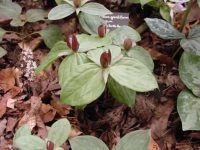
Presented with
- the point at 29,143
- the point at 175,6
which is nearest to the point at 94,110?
the point at 29,143

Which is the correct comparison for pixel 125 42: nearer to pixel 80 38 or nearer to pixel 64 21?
pixel 80 38

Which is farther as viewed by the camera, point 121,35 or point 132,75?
point 121,35

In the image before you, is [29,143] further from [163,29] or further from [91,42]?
[163,29]

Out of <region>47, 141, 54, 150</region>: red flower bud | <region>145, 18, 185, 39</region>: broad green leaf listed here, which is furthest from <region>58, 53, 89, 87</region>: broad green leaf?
<region>145, 18, 185, 39</region>: broad green leaf

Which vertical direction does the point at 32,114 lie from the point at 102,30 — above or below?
below

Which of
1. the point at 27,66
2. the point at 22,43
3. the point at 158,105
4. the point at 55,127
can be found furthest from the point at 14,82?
the point at 158,105

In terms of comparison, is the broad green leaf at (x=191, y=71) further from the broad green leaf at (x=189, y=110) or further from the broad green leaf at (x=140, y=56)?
the broad green leaf at (x=140, y=56)

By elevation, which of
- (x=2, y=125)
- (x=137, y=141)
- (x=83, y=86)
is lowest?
(x=2, y=125)
